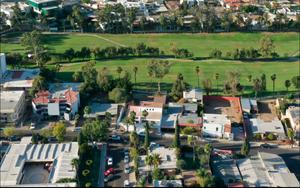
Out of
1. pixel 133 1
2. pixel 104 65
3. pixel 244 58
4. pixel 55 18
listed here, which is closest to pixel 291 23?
pixel 244 58

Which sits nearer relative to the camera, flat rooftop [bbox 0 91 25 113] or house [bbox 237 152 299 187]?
house [bbox 237 152 299 187]

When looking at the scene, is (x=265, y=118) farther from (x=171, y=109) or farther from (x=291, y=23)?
(x=291, y=23)

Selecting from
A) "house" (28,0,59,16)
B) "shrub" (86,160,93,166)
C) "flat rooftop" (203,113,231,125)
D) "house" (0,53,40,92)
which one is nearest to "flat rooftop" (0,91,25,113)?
"house" (0,53,40,92)

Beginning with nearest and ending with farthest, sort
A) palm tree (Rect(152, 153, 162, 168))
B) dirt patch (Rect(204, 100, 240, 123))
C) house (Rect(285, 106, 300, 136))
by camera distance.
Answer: palm tree (Rect(152, 153, 162, 168))
house (Rect(285, 106, 300, 136))
dirt patch (Rect(204, 100, 240, 123))

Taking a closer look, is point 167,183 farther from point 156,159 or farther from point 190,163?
point 190,163

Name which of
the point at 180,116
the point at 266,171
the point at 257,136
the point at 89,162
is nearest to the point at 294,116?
the point at 257,136

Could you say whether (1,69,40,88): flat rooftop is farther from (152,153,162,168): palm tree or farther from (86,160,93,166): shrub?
(152,153,162,168): palm tree

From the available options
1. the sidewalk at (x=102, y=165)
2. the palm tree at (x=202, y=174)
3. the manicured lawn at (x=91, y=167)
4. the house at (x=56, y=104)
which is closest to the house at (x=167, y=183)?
the palm tree at (x=202, y=174)
